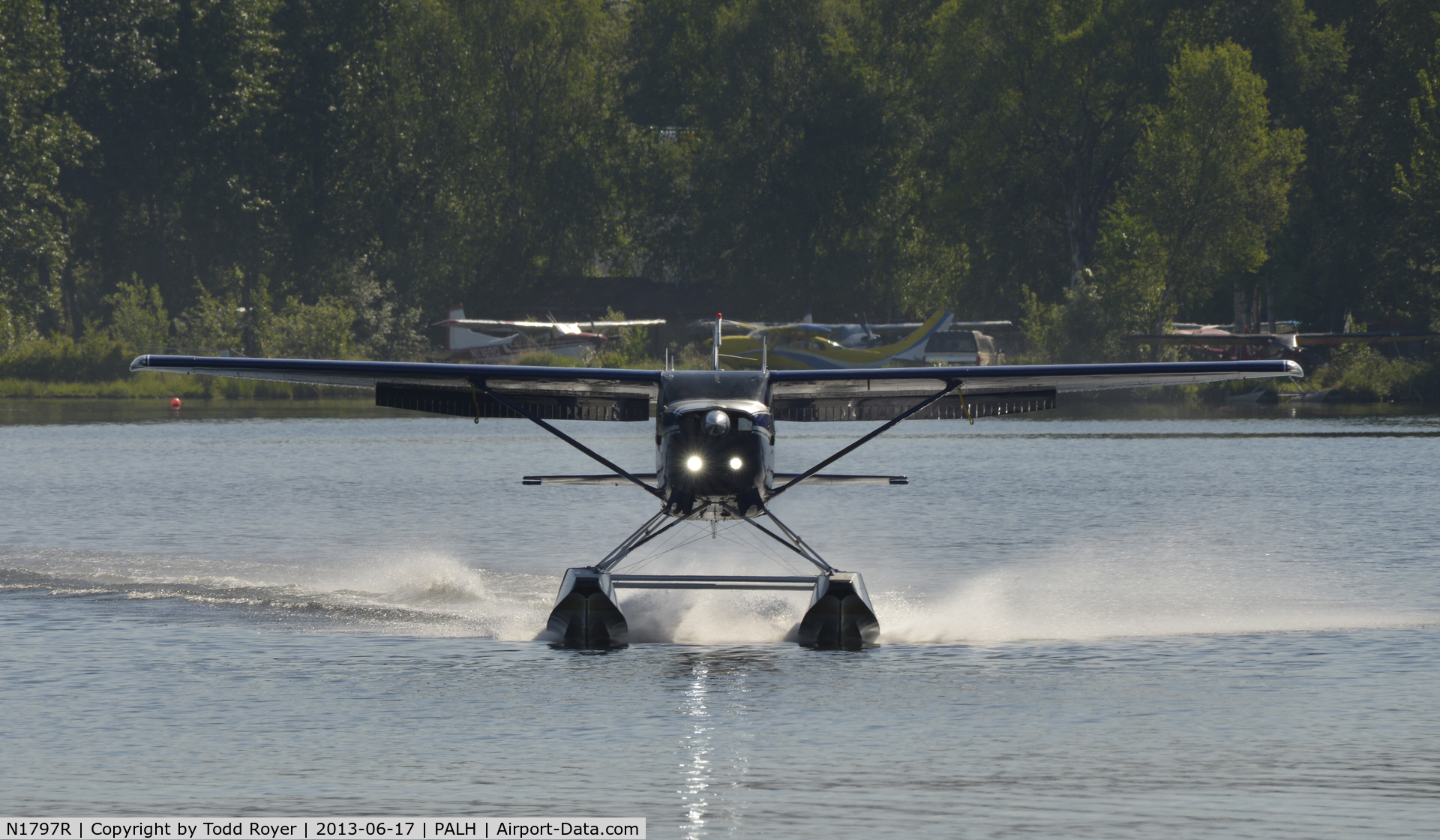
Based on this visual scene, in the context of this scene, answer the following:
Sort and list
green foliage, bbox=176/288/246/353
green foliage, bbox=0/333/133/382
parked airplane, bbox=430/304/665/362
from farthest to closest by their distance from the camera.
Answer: green foliage, bbox=176/288/246/353 < parked airplane, bbox=430/304/665/362 < green foliage, bbox=0/333/133/382

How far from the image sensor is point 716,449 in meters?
12.2

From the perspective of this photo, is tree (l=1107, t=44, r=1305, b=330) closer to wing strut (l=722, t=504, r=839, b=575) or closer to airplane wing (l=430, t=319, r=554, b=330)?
airplane wing (l=430, t=319, r=554, b=330)

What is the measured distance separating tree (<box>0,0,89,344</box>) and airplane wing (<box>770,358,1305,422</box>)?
207 feet

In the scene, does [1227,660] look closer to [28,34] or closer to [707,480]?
[707,480]

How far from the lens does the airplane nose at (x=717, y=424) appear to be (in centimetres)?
1202

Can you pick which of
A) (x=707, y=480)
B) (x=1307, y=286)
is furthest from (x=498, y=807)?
(x=1307, y=286)

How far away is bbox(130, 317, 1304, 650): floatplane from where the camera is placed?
12.3 meters

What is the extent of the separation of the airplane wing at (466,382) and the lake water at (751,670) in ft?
6.28

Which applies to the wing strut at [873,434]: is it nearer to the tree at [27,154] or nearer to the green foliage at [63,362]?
the green foliage at [63,362]

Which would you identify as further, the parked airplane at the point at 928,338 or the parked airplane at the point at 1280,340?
the parked airplane at the point at 928,338

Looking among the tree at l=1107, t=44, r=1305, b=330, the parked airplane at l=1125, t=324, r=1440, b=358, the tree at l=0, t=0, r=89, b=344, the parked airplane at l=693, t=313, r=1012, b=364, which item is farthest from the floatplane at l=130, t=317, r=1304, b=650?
the tree at l=0, t=0, r=89, b=344

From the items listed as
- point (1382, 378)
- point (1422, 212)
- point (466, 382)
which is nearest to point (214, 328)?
point (1382, 378)

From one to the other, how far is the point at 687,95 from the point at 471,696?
75416 millimetres
